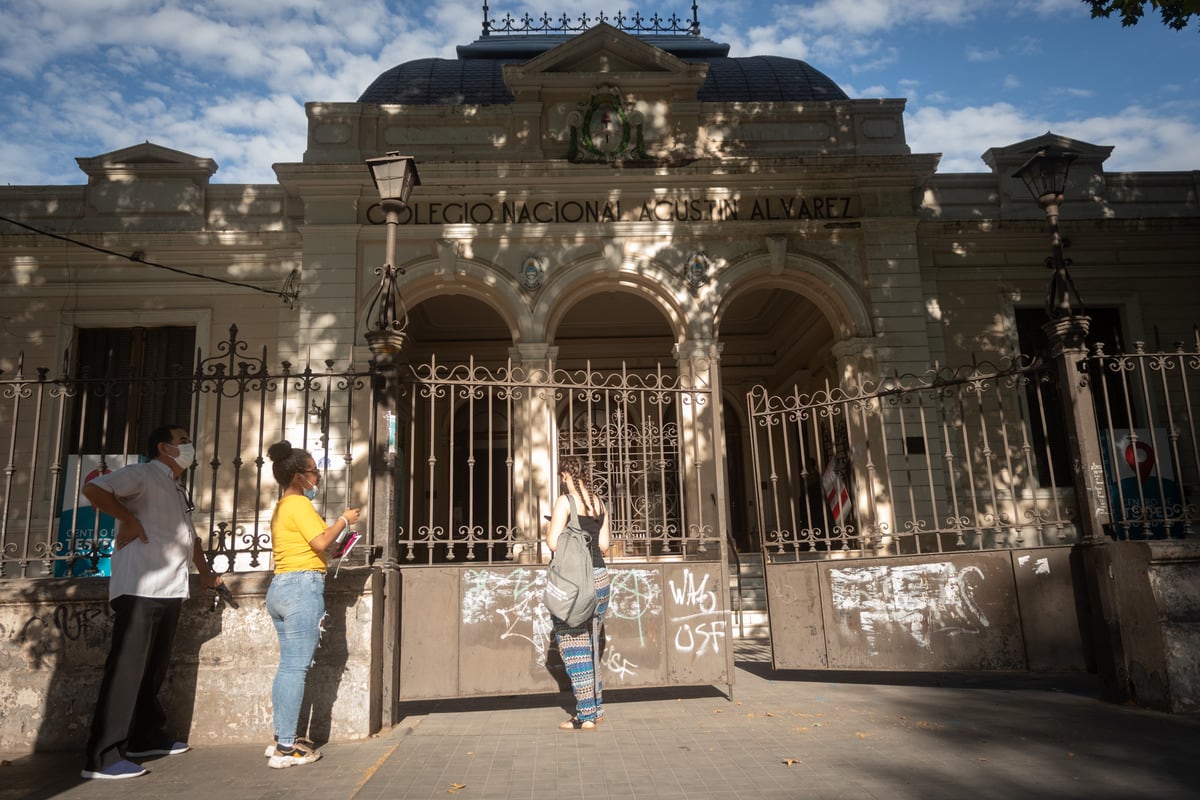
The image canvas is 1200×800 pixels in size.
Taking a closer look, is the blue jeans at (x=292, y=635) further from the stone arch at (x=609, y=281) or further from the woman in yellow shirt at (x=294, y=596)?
the stone arch at (x=609, y=281)

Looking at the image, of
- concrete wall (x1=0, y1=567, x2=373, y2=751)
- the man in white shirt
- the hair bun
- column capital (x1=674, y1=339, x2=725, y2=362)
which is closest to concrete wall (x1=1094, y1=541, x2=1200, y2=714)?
concrete wall (x1=0, y1=567, x2=373, y2=751)

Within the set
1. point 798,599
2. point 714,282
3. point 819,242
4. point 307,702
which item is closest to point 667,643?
point 798,599

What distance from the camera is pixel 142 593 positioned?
4.70 m

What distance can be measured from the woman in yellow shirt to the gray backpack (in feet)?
4.42

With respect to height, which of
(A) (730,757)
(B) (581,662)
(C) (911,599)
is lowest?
(A) (730,757)

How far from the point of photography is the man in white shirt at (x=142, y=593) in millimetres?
4488

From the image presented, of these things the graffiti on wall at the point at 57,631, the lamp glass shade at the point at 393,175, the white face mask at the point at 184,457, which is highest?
the lamp glass shade at the point at 393,175

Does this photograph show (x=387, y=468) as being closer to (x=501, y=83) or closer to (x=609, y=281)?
(x=609, y=281)

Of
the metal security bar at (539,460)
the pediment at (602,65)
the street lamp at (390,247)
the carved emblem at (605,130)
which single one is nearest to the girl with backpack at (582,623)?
the metal security bar at (539,460)

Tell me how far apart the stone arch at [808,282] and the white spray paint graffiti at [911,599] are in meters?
6.59

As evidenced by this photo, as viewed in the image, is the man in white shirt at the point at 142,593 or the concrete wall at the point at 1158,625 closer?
the man in white shirt at the point at 142,593

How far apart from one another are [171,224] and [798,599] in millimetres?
12073

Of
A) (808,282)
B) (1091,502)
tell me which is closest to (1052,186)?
(1091,502)

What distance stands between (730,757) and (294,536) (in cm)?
281
